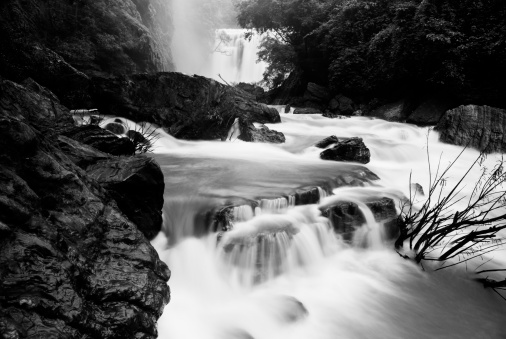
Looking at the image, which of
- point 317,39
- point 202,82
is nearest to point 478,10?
point 317,39

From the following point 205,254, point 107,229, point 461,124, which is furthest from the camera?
point 461,124

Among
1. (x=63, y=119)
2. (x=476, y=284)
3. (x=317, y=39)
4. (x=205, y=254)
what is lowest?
(x=476, y=284)

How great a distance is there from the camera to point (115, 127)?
27.0 ft

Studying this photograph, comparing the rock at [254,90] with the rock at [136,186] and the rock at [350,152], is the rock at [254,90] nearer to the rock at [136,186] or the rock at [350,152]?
the rock at [350,152]

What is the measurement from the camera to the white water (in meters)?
3.19

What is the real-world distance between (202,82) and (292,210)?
250 inches

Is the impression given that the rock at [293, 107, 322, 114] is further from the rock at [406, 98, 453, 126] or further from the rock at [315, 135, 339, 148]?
the rock at [315, 135, 339, 148]

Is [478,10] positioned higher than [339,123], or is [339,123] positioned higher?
[478,10]

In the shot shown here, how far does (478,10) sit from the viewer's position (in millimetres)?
11844

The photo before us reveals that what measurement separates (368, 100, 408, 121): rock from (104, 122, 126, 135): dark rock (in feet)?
36.4

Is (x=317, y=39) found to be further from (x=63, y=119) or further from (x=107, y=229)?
(x=107, y=229)

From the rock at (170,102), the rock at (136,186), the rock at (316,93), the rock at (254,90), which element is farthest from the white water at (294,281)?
the rock at (254,90)

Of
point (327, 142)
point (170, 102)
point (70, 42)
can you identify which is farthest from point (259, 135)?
point (70, 42)

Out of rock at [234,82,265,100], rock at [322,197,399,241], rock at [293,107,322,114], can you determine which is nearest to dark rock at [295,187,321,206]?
rock at [322,197,399,241]
